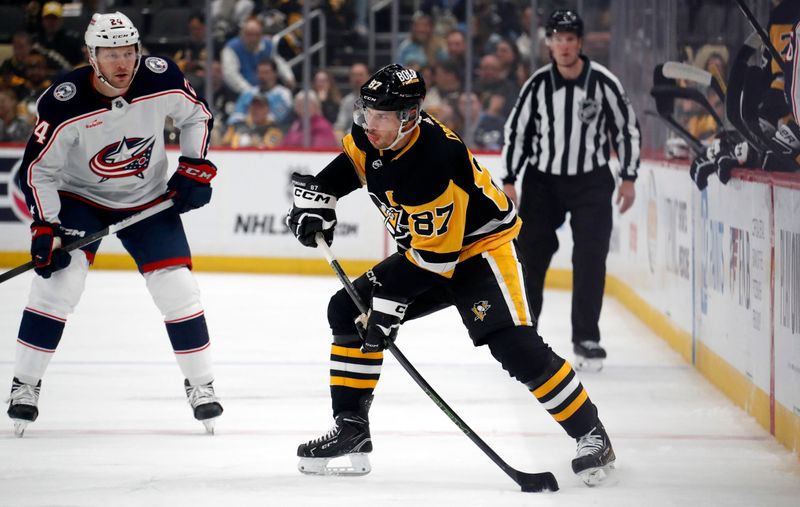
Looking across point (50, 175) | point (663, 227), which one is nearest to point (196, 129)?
point (50, 175)

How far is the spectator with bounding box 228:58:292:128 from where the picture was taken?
27.5ft

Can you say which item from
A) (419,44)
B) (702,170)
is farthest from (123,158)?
(419,44)

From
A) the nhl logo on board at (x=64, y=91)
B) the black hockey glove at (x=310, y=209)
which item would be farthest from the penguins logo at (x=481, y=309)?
the nhl logo on board at (x=64, y=91)

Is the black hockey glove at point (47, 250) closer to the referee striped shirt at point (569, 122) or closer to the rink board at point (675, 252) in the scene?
the referee striped shirt at point (569, 122)

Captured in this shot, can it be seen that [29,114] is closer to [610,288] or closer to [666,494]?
[610,288]

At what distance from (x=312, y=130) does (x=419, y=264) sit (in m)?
5.46

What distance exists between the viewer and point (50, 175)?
11.6 feet

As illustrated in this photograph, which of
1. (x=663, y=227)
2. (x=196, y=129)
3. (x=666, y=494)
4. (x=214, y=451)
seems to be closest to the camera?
(x=666, y=494)

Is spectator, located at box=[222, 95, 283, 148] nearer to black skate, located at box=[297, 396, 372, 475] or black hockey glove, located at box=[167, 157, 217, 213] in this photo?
black hockey glove, located at box=[167, 157, 217, 213]

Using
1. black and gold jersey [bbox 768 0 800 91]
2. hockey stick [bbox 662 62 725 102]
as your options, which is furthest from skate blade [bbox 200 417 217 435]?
hockey stick [bbox 662 62 725 102]

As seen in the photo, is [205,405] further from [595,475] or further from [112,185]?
[595,475]

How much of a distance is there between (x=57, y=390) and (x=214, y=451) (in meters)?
1.08

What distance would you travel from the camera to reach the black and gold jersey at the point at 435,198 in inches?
113

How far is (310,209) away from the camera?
126 inches
